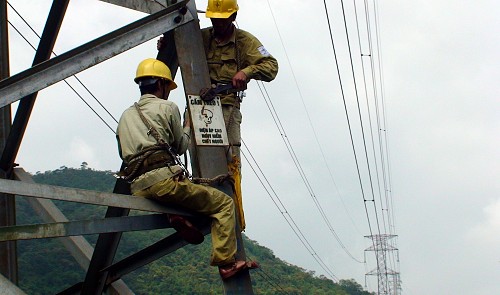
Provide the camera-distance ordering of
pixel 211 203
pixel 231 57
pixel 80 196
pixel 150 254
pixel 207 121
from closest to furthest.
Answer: pixel 80 196 → pixel 211 203 → pixel 207 121 → pixel 150 254 → pixel 231 57

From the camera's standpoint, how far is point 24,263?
23094 millimetres

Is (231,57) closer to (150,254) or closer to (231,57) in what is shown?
(231,57)

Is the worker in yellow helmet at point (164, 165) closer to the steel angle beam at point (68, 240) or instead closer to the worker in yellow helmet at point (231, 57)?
the worker in yellow helmet at point (231, 57)

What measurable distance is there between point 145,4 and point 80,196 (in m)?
1.93

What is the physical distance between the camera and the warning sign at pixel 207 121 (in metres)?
7.24

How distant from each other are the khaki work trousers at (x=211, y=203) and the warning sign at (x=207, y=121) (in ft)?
1.77

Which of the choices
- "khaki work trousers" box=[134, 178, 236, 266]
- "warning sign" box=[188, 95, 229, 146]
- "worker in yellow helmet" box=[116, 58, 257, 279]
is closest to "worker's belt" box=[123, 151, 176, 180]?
"worker in yellow helmet" box=[116, 58, 257, 279]

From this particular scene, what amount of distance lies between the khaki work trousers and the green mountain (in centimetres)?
974

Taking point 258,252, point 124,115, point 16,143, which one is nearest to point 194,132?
point 124,115

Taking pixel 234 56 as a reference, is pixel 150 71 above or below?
below

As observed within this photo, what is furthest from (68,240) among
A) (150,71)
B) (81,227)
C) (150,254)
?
(150,71)

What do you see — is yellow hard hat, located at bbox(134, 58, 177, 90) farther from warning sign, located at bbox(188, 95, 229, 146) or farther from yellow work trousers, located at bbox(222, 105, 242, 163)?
yellow work trousers, located at bbox(222, 105, 242, 163)

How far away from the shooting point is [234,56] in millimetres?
7812

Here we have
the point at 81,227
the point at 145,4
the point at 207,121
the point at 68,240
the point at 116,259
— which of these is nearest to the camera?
the point at 81,227
